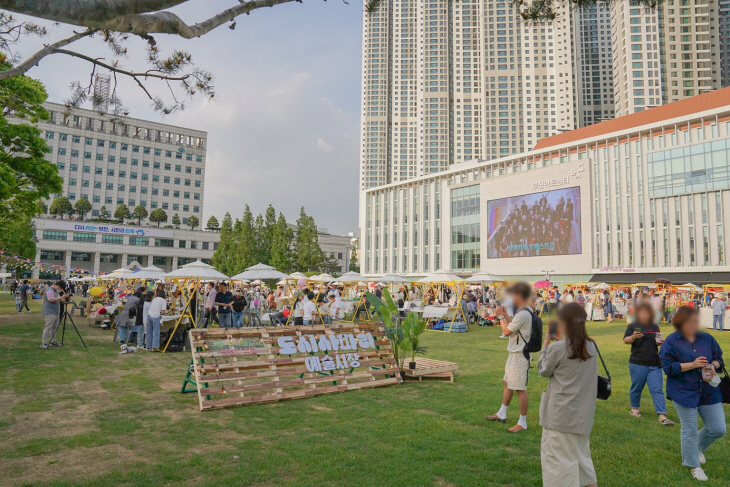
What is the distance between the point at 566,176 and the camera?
51094mm

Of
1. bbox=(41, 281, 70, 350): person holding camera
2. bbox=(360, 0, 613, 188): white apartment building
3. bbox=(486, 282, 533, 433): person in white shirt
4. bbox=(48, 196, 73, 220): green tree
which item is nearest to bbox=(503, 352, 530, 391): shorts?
bbox=(486, 282, 533, 433): person in white shirt

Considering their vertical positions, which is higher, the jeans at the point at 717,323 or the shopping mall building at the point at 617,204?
the shopping mall building at the point at 617,204

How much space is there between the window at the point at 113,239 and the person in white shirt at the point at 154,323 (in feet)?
228

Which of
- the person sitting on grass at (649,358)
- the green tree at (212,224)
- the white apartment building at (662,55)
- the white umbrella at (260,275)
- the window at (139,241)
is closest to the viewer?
the person sitting on grass at (649,358)

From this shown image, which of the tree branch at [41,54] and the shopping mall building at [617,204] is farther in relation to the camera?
the shopping mall building at [617,204]

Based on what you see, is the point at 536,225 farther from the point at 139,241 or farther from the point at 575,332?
the point at 139,241

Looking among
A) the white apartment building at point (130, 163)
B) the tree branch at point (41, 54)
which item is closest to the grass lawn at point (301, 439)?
the tree branch at point (41, 54)

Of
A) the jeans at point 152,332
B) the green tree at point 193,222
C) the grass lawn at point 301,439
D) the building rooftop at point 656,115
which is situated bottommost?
the grass lawn at point 301,439

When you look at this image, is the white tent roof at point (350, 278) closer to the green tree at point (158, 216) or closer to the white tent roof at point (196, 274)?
the white tent roof at point (196, 274)

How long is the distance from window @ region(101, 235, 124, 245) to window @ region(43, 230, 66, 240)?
543 cm

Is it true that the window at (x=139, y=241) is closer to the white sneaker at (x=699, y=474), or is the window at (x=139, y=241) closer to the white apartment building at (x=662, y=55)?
the white sneaker at (x=699, y=474)

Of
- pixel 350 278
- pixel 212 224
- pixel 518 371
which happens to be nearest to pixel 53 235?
pixel 212 224

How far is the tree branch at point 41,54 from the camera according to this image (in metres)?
4.92

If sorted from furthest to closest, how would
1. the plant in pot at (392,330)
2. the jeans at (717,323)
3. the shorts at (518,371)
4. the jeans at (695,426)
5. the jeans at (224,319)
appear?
the jeans at (717,323)
the jeans at (224,319)
the plant in pot at (392,330)
the shorts at (518,371)
the jeans at (695,426)
